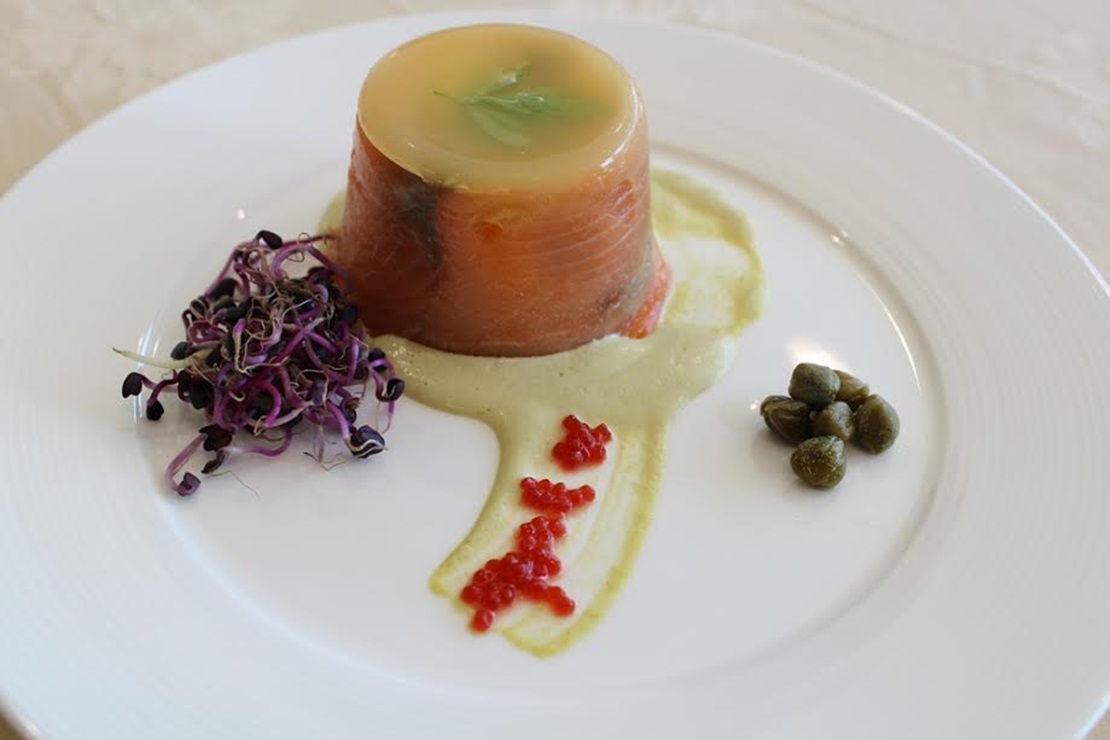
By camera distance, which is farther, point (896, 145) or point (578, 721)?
point (896, 145)

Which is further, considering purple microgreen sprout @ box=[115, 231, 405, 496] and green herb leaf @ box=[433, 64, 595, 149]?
green herb leaf @ box=[433, 64, 595, 149]

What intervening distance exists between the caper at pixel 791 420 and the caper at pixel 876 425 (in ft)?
0.43

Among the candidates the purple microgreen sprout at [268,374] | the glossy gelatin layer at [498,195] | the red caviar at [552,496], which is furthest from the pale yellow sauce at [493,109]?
the red caviar at [552,496]

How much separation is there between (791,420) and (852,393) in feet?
0.62

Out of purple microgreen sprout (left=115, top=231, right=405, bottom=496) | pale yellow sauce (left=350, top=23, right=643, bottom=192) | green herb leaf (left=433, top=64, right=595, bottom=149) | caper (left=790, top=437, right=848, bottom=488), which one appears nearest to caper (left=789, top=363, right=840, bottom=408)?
caper (left=790, top=437, right=848, bottom=488)

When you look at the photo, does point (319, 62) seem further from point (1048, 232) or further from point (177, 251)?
point (1048, 232)

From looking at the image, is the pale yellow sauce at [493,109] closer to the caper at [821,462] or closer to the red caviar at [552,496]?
the red caviar at [552,496]

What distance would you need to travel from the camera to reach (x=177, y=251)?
3275mm

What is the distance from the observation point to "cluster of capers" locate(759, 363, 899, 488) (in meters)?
2.78

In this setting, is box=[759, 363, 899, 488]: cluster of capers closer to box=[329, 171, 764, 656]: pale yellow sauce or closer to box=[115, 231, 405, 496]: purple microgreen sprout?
box=[329, 171, 764, 656]: pale yellow sauce

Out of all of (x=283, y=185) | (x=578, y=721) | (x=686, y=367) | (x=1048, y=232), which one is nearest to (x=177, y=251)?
(x=283, y=185)

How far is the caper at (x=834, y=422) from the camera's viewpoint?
9.26 feet

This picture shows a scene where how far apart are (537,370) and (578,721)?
1.07m

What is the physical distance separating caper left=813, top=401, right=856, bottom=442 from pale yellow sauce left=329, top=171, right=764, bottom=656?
344mm
